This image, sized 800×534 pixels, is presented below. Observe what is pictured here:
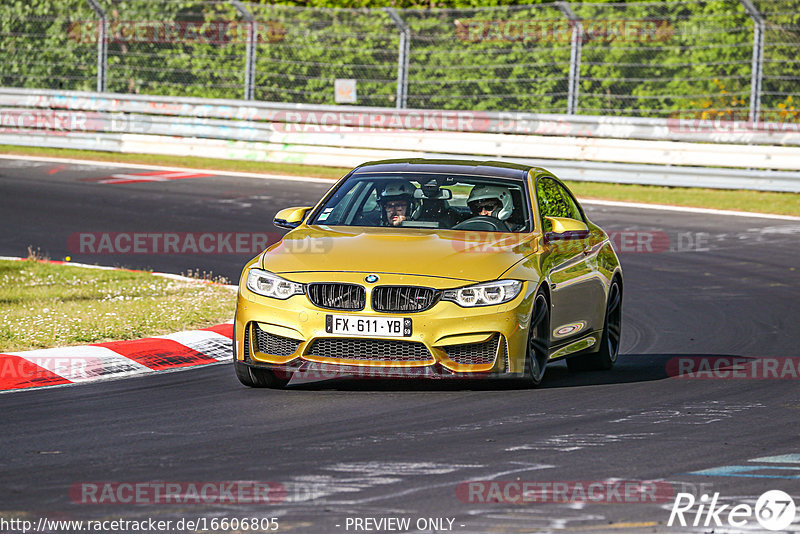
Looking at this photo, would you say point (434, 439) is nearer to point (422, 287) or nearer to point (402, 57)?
point (422, 287)

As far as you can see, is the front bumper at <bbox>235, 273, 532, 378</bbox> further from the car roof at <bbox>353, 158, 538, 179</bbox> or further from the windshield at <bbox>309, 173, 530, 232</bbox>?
the car roof at <bbox>353, 158, 538, 179</bbox>

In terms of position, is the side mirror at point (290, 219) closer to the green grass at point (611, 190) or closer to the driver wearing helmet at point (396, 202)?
the driver wearing helmet at point (396, 202)

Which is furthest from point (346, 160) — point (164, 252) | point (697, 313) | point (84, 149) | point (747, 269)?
point (697, 313)

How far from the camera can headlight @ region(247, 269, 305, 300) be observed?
8523 millimetres

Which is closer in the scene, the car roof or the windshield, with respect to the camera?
the windshield

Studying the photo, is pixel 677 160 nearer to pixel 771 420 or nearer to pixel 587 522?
pixel 771 420

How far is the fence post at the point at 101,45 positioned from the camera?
26.7 metres

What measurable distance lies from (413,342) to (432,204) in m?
1.65

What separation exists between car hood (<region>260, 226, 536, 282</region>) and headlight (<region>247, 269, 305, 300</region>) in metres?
0.06

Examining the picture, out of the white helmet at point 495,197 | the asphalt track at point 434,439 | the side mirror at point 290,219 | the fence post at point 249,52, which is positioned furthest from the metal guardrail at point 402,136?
the side mirror at point 290,219

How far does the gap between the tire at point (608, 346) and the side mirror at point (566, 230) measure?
0.90 metres

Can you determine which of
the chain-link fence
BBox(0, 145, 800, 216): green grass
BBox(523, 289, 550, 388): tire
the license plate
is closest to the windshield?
BBox(523, 289, 550, 388): tire

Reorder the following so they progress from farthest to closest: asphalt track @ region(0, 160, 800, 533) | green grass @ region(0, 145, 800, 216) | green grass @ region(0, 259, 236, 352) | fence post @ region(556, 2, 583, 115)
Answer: fence post @ region(556, 2, 583, 115)
green grass @ region(0, 145, 800, 216)
green grass @ region(0, 259, 236, 352)
asphalt track @ region(0, 160, 800, 533)

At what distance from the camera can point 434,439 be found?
23.8 ft
